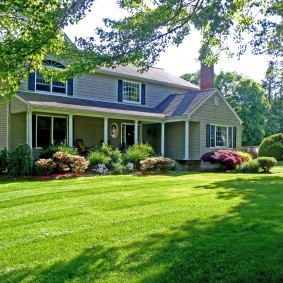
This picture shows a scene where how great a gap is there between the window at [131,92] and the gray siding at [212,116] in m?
4.02

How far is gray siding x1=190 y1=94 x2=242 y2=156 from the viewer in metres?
20.7

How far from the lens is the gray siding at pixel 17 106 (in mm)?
15439

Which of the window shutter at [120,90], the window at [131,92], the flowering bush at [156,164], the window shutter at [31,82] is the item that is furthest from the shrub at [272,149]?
the window shutter at [31,82]

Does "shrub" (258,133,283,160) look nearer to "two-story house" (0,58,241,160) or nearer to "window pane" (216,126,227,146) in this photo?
"two-story house" (0,58,241,160)

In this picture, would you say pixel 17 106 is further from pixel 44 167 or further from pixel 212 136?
pixel 212 136

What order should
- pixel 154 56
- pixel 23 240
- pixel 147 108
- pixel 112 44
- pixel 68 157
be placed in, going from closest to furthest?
pixel 23 240 < pixel 112 44 < pixel 154 56 < pixel 68 157 < pixel 147 108

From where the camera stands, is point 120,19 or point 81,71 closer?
point 81,71

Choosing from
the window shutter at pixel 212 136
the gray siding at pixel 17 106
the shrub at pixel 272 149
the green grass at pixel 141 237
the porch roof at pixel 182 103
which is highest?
the porch roof at pixel 182 103

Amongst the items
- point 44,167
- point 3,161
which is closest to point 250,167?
point 44,167

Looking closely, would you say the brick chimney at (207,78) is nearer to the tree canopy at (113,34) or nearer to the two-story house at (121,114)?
the two-story house at (121,114)

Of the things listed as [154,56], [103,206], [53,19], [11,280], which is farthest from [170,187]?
[11,280]

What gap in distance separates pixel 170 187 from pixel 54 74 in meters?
4.81

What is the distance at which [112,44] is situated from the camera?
6.33 meters

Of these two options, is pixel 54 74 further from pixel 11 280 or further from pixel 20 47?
pixel 11 280
